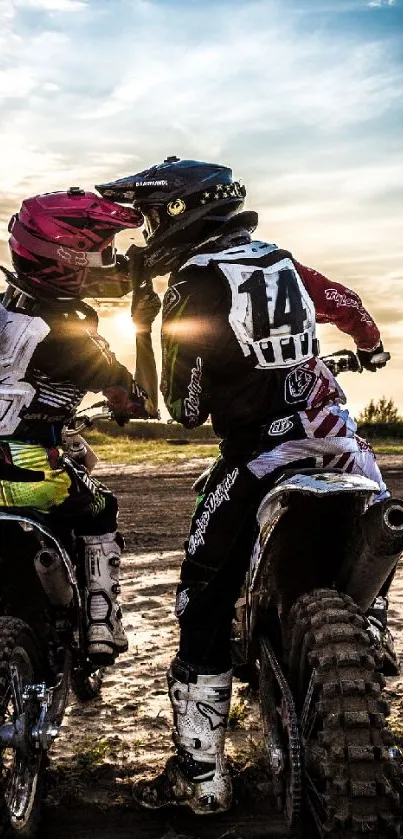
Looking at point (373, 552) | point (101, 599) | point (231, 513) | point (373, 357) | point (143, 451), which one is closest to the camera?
point (373, 552)

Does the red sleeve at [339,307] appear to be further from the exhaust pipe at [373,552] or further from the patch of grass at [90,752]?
the patch of grass at [90,752]

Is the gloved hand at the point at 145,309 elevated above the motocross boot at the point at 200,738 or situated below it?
above

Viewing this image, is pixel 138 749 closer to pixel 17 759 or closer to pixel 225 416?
pixel 17 759

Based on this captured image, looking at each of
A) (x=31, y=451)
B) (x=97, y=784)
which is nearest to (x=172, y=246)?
(x=31, y=451)

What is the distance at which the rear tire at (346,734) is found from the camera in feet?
9.57

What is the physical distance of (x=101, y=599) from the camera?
4289 mm

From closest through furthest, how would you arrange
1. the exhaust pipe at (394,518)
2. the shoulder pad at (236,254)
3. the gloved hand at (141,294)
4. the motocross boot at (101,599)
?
the exhaust pipe at (394,518) → the shoulder pad at (236,254) → the gloved hand at (141,294) → the motocross boot at (101,599)

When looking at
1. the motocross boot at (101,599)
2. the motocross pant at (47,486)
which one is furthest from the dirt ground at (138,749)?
the motocross pant at (47,486)

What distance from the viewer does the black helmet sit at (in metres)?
4.00

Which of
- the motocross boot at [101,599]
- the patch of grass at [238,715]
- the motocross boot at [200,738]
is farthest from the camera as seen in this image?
the patch of grass at [238,715]

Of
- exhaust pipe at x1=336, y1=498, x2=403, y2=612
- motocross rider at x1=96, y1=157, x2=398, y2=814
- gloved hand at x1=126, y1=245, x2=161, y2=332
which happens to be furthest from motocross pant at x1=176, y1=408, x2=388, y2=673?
gloved hand at x1=126, y1=245, x2=161, y2=332

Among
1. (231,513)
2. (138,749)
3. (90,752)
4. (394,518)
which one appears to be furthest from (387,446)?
(394,518)

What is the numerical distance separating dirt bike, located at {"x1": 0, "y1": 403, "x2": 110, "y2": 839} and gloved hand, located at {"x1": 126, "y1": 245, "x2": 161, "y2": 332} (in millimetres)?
482

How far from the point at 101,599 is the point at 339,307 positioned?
5.60 feet
